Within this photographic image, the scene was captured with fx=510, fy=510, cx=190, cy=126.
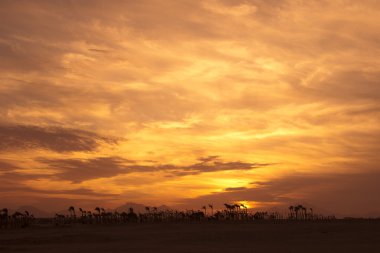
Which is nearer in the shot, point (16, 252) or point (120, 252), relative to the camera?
point (120, 252)

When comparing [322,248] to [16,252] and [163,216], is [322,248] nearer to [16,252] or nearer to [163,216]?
[16,252]

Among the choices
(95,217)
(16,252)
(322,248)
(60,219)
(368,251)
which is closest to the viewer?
(368,251)

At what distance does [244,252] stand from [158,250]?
18.0 ft

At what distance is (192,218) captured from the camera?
92562 mm

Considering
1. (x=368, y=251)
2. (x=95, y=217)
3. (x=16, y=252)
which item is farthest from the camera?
(x=95, y=217)

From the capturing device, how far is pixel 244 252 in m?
27.2

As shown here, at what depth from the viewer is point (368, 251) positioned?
26.8 meters

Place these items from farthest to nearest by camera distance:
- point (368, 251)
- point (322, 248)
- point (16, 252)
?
1. point (16, 252)
2. point (322, 248)
3. point (368, 251)

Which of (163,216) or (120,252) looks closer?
(120,252)

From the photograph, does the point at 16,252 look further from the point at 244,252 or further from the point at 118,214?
the point at 118,214

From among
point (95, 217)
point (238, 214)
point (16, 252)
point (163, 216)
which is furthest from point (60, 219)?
point (16, 252)

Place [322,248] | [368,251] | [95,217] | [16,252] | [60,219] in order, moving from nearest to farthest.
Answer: [368,251] < [322,248] < [16,252] < [95,217] < [60,219]

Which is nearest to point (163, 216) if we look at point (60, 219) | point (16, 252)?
point (60, 219)

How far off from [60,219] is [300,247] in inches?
3001
